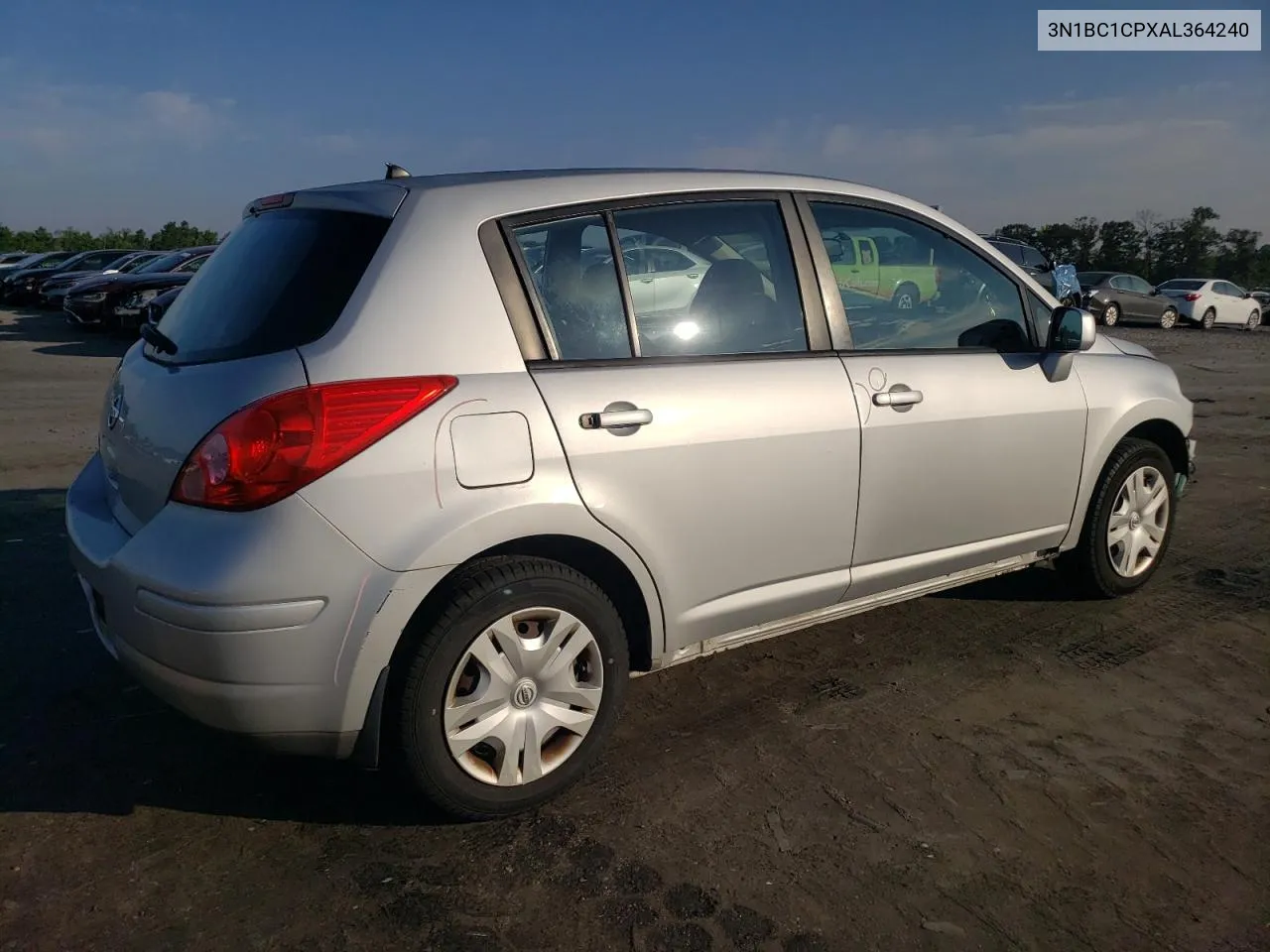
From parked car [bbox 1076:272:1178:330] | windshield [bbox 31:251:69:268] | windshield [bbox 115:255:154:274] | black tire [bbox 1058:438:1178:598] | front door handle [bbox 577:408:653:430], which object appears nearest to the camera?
front door handle [bbox 577:408:653:430]

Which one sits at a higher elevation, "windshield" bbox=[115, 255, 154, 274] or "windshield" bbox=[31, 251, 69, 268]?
"windshield" bbox=[31, 251, 69, 268]

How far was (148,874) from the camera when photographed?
2740 millimetres

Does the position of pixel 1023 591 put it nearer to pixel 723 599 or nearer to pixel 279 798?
pixel 723 599

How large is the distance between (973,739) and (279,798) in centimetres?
215

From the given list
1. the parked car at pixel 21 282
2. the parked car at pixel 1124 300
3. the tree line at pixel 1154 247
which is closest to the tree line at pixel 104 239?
the tree line at pixel 1154 247

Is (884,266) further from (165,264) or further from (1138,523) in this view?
(165,264)

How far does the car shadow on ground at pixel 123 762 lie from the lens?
3072 mm

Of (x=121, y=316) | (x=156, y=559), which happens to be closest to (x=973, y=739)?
(x=156, y=559)

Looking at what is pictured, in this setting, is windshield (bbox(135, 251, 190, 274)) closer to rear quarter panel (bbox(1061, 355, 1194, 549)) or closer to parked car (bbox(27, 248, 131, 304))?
parked car (bbox(27, 248, 131, 304))

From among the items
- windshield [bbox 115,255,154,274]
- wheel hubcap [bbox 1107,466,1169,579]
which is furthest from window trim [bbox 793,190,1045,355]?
windshield [bbox 115,255,154,274]

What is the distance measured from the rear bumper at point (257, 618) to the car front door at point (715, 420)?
2.36ft

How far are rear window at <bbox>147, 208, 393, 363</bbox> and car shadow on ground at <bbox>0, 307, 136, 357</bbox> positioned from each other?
45.1 feet

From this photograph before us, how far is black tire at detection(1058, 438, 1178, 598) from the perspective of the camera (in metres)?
4.57

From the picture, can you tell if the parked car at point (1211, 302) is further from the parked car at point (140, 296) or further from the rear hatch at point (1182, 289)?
the parked car at point (140, 296)
